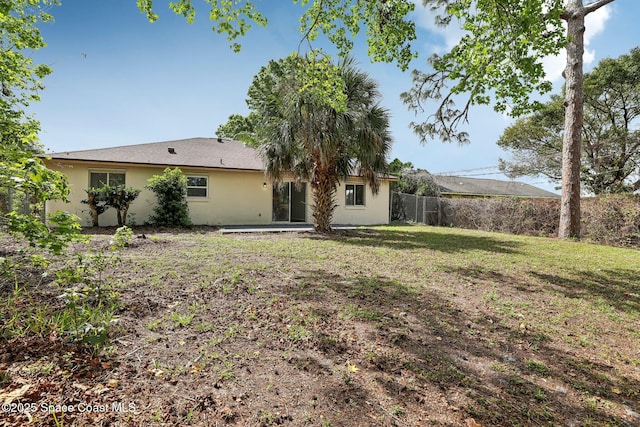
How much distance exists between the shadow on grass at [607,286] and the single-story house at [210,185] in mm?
8960

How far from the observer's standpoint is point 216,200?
13766 mm

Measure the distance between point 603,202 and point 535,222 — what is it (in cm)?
A: 257

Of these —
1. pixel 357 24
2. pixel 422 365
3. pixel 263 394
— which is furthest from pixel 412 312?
pixel 357 24

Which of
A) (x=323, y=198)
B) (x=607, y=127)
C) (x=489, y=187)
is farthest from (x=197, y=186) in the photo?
(x=489, y=187)

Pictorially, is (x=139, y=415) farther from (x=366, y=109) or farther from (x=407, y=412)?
(x=366, y=109)

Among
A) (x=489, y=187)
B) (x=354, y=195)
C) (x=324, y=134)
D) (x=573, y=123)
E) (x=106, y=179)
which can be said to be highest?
(x=573, y=123)

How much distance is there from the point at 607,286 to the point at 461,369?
476 cm

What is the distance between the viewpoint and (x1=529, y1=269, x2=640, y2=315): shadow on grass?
4.66m

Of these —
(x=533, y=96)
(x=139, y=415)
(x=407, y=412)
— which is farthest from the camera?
(x=533, y=96)

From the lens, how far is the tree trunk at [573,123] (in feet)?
33.7

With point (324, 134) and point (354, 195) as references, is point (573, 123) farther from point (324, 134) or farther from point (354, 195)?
point (354, 195)

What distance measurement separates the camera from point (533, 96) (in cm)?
705

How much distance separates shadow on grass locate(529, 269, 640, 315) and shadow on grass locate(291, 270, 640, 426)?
2284mm

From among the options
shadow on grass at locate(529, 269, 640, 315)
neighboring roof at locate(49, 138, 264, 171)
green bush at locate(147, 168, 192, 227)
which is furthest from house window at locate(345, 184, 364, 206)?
shadow on grass at locate(529, 269, 640, 315)
